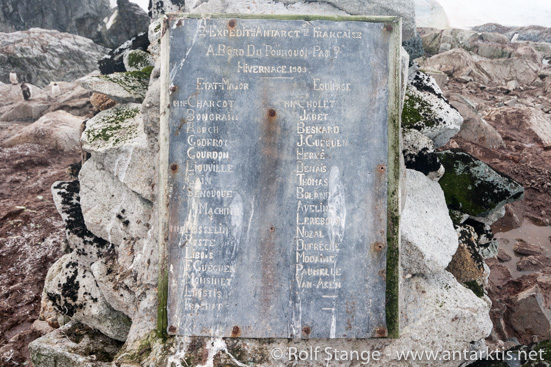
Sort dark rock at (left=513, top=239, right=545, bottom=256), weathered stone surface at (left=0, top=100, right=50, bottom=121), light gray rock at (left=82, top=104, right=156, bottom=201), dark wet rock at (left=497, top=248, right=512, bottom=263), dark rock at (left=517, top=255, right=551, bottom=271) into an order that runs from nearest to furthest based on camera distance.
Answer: light gray rock at (left=82, top=104, right=156, bottom=201)
dark rock at (left=517, top=255, right=551, bottom=271)
dark wet rock at (left=497, top=248, right=512, bottom=263)
dark rock at (left=513, top=239, right=545, bottom=256)
weathered stone surface at (left=0, top=100, right=50, bottom=121)

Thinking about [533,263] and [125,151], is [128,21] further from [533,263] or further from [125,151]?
[533,263]

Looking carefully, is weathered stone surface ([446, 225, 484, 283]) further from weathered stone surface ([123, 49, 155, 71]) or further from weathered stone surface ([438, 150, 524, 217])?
weathered stone surface ([123, 49, 155, 71])

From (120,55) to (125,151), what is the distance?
2.58 m

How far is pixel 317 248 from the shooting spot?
3.04 m

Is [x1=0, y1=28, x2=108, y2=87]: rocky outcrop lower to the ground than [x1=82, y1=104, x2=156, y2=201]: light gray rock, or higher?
higher

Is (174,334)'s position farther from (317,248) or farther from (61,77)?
(61,77)

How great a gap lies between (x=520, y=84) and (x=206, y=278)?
1547cm

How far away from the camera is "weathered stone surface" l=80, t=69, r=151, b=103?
12.9 ft

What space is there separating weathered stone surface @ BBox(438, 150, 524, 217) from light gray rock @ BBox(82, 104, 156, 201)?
2.94 meters

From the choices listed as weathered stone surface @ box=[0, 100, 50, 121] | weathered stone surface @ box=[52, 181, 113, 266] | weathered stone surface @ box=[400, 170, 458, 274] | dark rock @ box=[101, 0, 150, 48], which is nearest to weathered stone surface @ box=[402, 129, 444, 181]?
weathered stone surface @ box=[400, 170, 458, 274]

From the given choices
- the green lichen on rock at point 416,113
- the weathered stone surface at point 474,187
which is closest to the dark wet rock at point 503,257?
the weathered stone surface at point 474,187

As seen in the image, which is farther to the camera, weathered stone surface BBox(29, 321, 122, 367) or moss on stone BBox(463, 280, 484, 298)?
moss on stone BBox(463, 280, 484, 298)

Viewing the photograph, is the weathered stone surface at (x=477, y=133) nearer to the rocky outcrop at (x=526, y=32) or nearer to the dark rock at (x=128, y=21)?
the dark rock at (x=128, y=21)

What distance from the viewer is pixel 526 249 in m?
5.99
